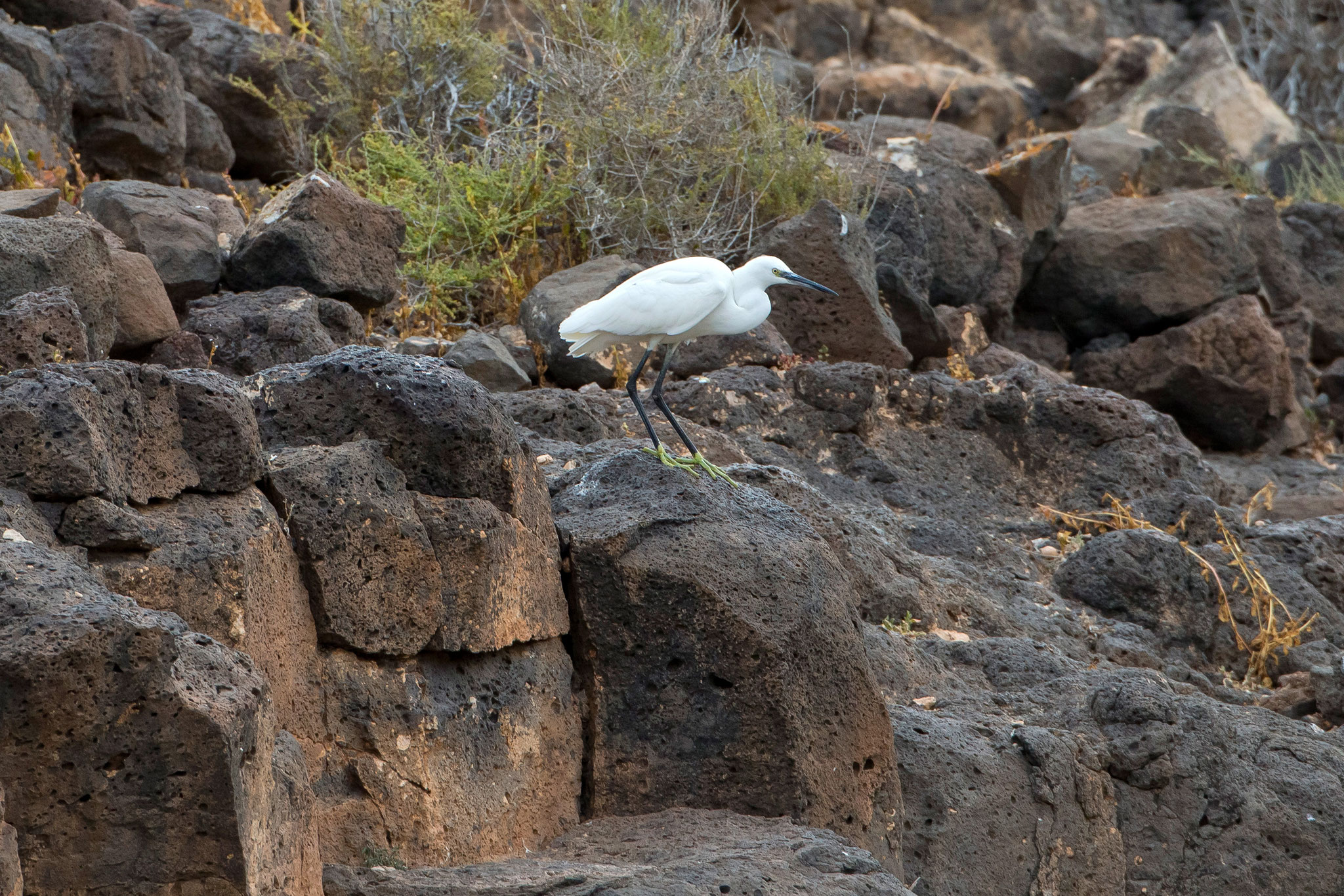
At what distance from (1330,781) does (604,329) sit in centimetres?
293

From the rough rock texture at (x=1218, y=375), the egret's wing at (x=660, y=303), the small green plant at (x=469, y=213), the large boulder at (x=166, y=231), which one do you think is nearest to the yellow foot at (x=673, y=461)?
the egret's wing at (x=660, y=303)

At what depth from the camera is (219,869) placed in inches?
104

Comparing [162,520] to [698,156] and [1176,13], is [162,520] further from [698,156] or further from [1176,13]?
[1176,13]

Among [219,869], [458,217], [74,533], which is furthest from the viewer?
[458,217]

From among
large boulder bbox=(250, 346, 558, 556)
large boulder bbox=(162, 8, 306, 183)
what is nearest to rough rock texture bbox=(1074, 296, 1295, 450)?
large boulder bbox=(162, 8, 306, 183)

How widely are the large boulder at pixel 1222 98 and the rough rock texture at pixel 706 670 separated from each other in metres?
15.2

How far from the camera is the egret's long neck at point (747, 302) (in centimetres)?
507

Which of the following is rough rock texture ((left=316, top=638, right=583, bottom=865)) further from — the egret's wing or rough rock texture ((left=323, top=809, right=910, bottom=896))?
the egret's wing

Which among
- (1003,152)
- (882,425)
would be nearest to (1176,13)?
(1003,152)

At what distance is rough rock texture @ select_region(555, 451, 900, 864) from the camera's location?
12.9 feet

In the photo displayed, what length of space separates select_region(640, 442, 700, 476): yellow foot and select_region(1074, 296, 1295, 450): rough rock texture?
7686mm

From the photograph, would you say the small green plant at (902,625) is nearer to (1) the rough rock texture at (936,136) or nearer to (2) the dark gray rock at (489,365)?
(2) the dark gray rock at (489,365)

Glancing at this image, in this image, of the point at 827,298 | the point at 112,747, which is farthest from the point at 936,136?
the point at 112,747

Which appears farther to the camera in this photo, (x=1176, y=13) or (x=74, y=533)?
(x=1176, y=13)
